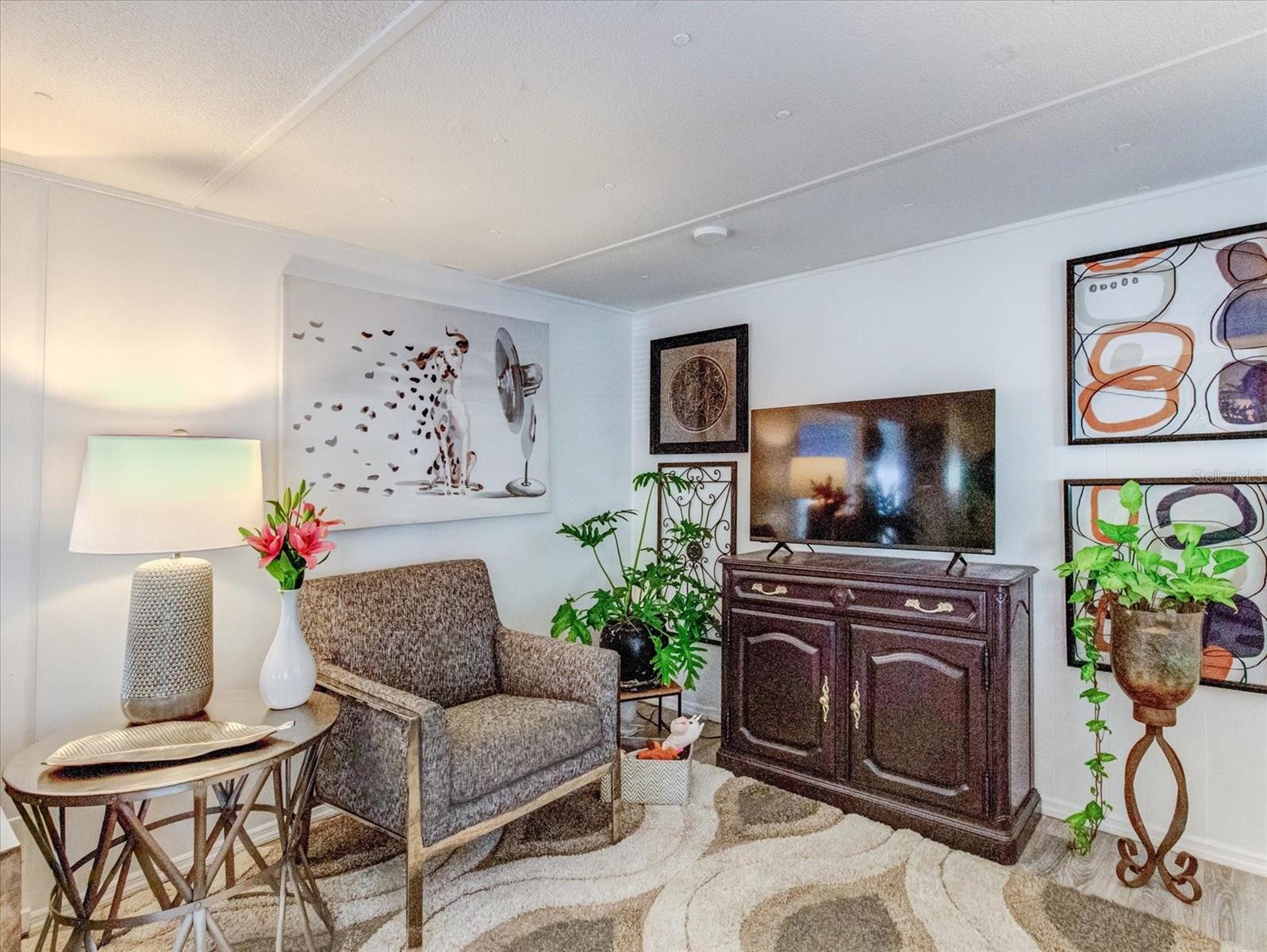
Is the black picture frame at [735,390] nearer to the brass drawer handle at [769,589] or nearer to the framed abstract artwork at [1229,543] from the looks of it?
the brass drawer handle at [769,589]

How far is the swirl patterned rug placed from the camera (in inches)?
75.3

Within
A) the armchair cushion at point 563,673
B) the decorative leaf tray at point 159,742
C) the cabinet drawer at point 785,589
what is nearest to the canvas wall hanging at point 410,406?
the armchair cushion at point 563,673

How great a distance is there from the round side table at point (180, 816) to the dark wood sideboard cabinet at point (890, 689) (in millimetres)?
1695

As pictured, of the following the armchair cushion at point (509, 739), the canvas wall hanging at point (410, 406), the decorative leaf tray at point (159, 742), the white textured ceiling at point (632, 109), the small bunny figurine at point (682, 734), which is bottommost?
the small bunny figurine at point (682, 734)

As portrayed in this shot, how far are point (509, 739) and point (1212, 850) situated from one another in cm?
239

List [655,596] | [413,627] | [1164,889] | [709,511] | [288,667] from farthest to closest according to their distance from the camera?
[709,511] < [655,596] < [413,627] < [1164,889] < [288,667]

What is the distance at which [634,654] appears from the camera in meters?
3.23

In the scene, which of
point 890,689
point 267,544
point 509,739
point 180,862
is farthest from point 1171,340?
point 180,862

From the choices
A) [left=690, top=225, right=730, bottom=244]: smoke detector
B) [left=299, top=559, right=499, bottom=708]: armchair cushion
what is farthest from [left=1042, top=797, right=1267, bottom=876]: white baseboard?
[left=690, top=225, right=730, bottom=244]: smoke detector

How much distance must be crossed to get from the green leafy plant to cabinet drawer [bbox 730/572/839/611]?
0.38m

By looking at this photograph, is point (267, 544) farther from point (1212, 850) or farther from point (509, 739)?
point (1212, 850)

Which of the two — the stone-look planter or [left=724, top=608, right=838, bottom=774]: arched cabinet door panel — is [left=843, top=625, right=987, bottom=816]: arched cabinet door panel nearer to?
[left=724, top=608, right=838, bottom=774]: arched cabinet door panel

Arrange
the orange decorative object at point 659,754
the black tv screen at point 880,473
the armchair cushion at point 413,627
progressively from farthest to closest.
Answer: the orange decorative object at point 659,754
the black tv screen at point 880,473
the armchair cushion at point 413,627

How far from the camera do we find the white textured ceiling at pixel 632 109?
1438mm
